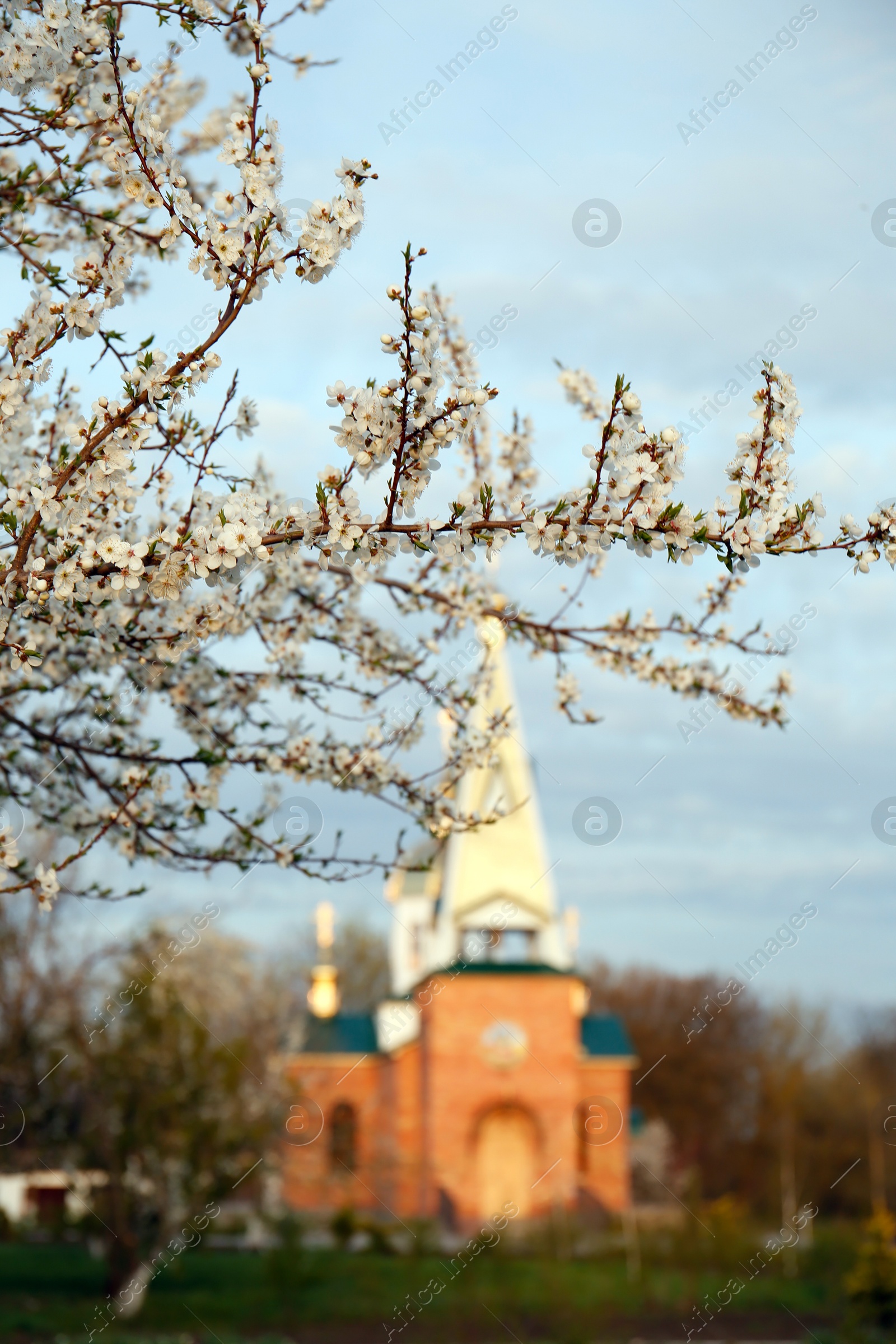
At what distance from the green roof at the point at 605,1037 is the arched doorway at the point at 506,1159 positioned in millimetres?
3117

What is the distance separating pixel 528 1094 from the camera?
2850 cm

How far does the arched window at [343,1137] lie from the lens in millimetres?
30375

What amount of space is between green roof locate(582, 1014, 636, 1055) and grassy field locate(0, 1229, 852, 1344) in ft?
35.9

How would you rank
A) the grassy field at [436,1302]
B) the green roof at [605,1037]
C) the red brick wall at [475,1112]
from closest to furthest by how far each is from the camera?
the grassy field at [436,1302], the red brick wall at [475,1112], the green roof at [605,1037]

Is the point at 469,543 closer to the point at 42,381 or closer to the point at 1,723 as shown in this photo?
the point at 42,381

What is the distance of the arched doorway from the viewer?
28.6 metres

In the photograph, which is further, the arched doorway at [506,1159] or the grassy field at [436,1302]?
the arched doorway at [506,1159]

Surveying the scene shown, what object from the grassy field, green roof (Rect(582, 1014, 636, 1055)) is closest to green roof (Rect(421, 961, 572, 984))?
green roof (Rect(582, 1014, 636, 1055))

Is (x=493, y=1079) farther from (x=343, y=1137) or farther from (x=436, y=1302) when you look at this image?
(x=436, y=1302)

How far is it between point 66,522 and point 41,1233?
104 ft

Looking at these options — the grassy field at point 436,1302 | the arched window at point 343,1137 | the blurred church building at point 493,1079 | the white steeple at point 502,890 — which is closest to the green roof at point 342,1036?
the arched window at point 343,1137

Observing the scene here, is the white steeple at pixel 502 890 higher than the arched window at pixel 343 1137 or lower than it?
higher

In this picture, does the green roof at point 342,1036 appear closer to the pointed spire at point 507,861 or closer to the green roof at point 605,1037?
the green roof at point 605,1037

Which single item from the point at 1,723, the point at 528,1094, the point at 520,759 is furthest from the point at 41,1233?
the point at 1,723
